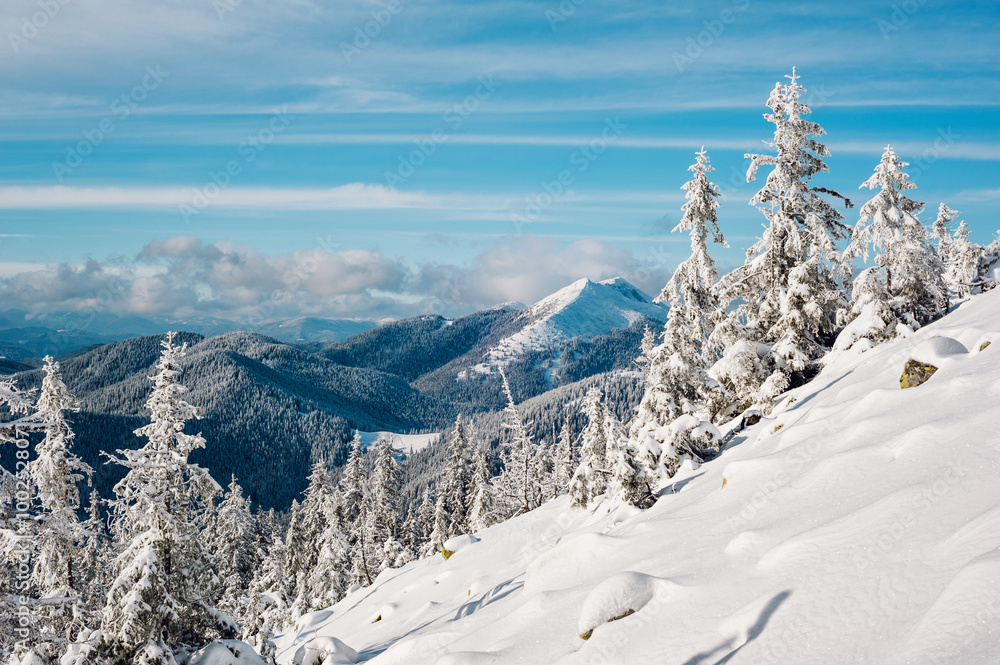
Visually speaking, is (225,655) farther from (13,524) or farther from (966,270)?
(966,270)

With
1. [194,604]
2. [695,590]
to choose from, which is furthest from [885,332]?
[194,604]

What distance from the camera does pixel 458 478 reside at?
175ft

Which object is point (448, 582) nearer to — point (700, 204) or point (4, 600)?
point (4, 600)

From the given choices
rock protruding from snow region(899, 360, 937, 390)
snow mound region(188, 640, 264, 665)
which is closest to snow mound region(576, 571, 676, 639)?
rock protruding from snow region(899, 360, 937, 390)

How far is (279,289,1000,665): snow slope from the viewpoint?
5293 millimetres

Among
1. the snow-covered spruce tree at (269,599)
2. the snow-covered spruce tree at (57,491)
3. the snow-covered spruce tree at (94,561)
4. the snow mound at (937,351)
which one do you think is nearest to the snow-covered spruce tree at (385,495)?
the snow-covered spruce tree at (269,599)

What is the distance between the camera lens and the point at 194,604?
13.8m

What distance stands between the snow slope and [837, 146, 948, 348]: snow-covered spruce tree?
458 cm

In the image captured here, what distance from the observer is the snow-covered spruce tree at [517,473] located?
3688 centimetres

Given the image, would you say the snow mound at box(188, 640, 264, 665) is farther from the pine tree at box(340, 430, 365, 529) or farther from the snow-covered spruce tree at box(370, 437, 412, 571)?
the pine tree at box(340, 430, 365, 529)

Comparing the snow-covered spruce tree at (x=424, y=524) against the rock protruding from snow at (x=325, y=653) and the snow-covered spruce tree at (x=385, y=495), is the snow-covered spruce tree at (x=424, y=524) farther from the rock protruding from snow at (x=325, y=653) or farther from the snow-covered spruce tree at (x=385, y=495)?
the rock protruding from snow at (x=325, y=653)

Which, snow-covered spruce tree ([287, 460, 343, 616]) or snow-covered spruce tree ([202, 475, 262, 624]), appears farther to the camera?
snow-covered spruce tree ([287, 460, 343, 616])

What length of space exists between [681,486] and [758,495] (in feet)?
18.7

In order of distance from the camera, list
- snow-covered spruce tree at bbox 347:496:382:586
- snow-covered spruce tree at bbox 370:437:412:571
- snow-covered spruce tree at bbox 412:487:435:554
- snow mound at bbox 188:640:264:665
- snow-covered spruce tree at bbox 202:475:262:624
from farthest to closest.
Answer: snow-covered spruce tree at bbox 412:487:435:554, snow-covered spruce tree at bbox 370:437:412:571, snow-covered spruce tree at bbox 347:496:382:586, snow-covered spruce tree at bbox 202:475:262:624, snow mound at bbox 188:640:264:665
